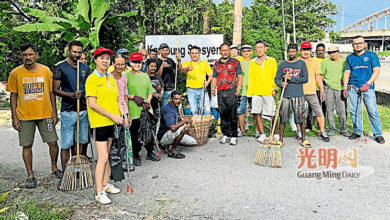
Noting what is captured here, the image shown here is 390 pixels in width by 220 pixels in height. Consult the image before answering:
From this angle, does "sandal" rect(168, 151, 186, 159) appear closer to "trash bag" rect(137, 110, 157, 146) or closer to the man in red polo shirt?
"trash bag" rect(137, 110, 157, 146)

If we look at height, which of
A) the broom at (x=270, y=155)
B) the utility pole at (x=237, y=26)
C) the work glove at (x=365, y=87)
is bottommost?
the broom at (x=270, y=155)

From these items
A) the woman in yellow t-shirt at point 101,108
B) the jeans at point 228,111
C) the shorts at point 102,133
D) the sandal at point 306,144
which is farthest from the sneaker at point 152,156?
the sandal at point 306,144

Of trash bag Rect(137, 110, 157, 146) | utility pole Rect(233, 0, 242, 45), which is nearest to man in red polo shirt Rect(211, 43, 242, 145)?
trash bag Rect(137, 110, 157, 146)

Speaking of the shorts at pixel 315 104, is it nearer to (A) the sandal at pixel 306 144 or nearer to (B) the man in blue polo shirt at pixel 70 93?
(A) the sandal at pixel 306 144

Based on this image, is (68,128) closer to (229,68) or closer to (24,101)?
(24,101)

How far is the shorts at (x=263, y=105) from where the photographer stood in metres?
6.93

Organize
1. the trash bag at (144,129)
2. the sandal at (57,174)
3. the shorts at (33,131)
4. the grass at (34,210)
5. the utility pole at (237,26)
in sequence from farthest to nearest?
1. the utility pole at (237,26)
2. the trash bag at (144,129)
3. the sandal at (57,174)
4. the shorts at (33,131)
5. the grass at (34,210)

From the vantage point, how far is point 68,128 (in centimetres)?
488

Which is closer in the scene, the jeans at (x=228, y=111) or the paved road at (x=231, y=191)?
the paved road at (x=231, y=191)

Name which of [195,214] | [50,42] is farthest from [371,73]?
[50,42]

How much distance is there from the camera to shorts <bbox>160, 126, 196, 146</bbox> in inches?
239

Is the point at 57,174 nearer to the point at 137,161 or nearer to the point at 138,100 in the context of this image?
the point at 137,161

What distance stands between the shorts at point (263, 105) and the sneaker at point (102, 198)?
386cm

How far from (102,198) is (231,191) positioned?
165 cm
